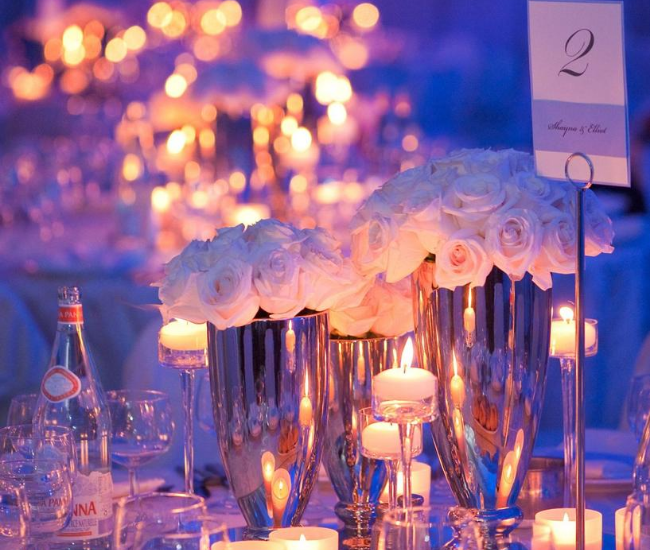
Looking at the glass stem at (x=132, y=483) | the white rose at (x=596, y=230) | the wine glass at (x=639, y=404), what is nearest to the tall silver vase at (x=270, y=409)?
the glass stem at (x=132, y=483)

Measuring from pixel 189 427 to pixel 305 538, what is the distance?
1.20 feet

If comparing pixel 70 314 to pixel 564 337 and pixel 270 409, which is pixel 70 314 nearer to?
pixel 270 409

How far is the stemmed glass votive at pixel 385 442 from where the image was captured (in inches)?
49.7

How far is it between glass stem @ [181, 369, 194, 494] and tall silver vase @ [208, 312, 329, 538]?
187mm

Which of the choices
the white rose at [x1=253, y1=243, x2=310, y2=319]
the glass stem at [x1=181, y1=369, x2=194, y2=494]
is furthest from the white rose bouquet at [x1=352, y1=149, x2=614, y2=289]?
the glass stem at [x1=181, y1=369, x2=194, y2=494]

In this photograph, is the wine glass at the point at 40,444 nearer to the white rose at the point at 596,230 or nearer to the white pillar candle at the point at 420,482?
the white pillar candle at the point at 420,482

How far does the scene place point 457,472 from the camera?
4.33 feet

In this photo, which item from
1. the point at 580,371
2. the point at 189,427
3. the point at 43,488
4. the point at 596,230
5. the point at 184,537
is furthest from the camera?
the point at 189,427

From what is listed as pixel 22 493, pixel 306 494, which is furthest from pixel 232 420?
pixel 22 493

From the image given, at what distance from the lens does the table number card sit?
1.09 meters

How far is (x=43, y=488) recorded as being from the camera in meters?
1.20

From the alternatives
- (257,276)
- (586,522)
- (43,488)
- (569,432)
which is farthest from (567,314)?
(43,488)

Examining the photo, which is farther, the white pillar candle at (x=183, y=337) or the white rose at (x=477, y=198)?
the white pillar candle at (x=183, y=337)

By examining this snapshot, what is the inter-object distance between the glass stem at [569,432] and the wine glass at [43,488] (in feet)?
2.07
